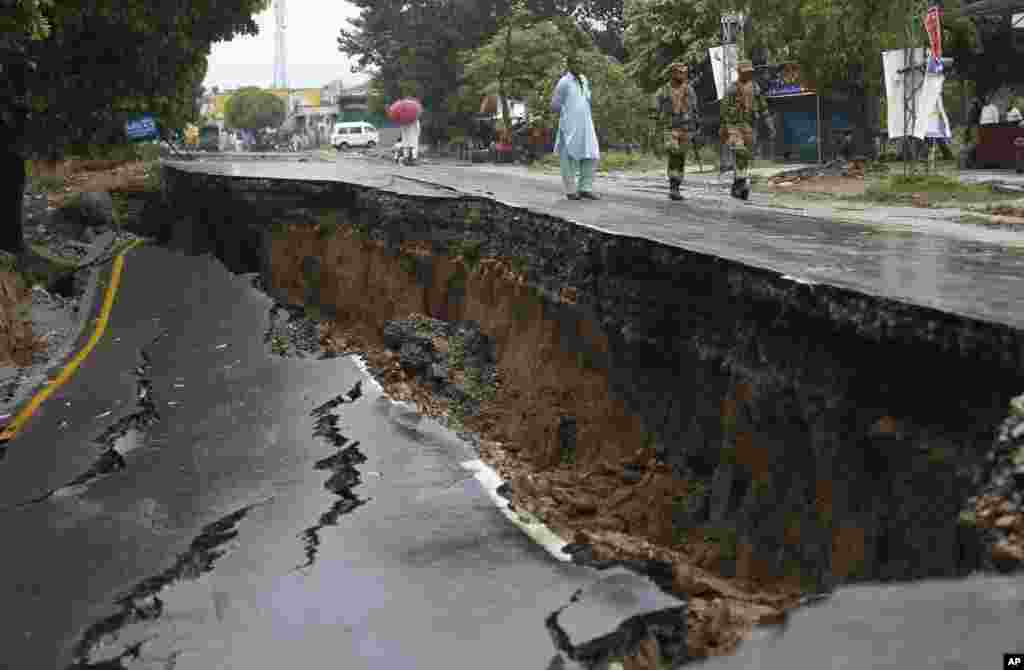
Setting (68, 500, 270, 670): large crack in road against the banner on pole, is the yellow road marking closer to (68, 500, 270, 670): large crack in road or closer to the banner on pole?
(68, 500, 270, 670): large crack in road

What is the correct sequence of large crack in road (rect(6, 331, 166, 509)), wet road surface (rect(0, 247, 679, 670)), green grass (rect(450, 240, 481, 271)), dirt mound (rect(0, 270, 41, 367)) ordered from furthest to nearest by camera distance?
dirt mound (rect(0, 270, 41, 367)) < green grass (rect(450, 240, 481, 271)) < large crack in road (rect(6, 331, 166, 509)) < wet road surface (rect(0, 247, 679, 670))

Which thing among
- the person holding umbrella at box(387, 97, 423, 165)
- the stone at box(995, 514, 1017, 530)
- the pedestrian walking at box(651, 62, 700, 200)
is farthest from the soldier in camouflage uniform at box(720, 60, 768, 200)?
the person holding umbrella at box(387, 97, 423, 165)

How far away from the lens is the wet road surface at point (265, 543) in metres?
6.73

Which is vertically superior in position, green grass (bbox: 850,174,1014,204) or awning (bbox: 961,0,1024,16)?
awning (bbox: 961,0,1024,16)

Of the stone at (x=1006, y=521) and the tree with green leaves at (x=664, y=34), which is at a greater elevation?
the tree with green leaves at (x=664, y=34)

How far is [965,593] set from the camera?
4.32m

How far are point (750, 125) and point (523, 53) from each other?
35371 mm

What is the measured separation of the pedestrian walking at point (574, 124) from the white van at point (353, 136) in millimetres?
57491

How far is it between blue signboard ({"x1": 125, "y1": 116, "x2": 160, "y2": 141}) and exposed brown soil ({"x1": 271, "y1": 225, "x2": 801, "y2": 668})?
6.46 metres

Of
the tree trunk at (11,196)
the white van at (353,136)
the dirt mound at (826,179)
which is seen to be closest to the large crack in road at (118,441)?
the tree trunk at (11,196)

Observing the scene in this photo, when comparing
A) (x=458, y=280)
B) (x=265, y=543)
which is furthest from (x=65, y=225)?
(x=265, y=543)

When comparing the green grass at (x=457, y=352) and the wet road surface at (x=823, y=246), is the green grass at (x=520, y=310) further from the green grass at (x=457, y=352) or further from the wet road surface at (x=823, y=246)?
the wet road surface at (x=823, y=246)

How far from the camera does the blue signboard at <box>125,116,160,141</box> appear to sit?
24.2 m

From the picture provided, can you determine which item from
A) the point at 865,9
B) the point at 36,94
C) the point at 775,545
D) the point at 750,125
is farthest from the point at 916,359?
the point at 865,9
